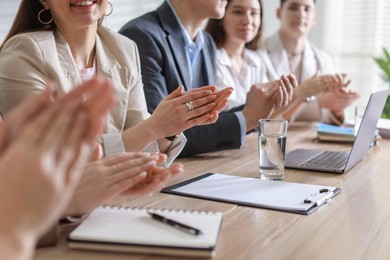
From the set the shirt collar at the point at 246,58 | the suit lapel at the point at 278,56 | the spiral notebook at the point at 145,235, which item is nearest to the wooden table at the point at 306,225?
the spiral notebook at the point at 145,235

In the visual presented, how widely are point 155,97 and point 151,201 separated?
0.71 meters

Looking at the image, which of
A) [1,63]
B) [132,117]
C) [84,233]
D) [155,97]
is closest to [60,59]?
[1,63]

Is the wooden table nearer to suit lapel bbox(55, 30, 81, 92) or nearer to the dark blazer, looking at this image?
the dark blazer

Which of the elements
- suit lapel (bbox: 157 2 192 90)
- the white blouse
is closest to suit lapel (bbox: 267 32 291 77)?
the white blouse

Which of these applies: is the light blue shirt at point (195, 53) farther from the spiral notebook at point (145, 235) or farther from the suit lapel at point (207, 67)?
the spiral notebook at point (145, 235)

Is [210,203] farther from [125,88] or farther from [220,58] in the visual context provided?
[220,58]

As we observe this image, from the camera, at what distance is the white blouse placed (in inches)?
94.7

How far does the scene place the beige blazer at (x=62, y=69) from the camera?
54.1 inches

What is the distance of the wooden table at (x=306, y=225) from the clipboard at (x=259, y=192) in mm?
21

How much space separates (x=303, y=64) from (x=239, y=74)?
1.76 ft

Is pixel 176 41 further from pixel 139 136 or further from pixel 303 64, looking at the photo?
pixel 303 64

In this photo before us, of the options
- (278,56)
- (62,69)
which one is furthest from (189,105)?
(278,56)

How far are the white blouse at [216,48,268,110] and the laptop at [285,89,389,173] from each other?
613mm

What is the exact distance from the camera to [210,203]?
1.17m
